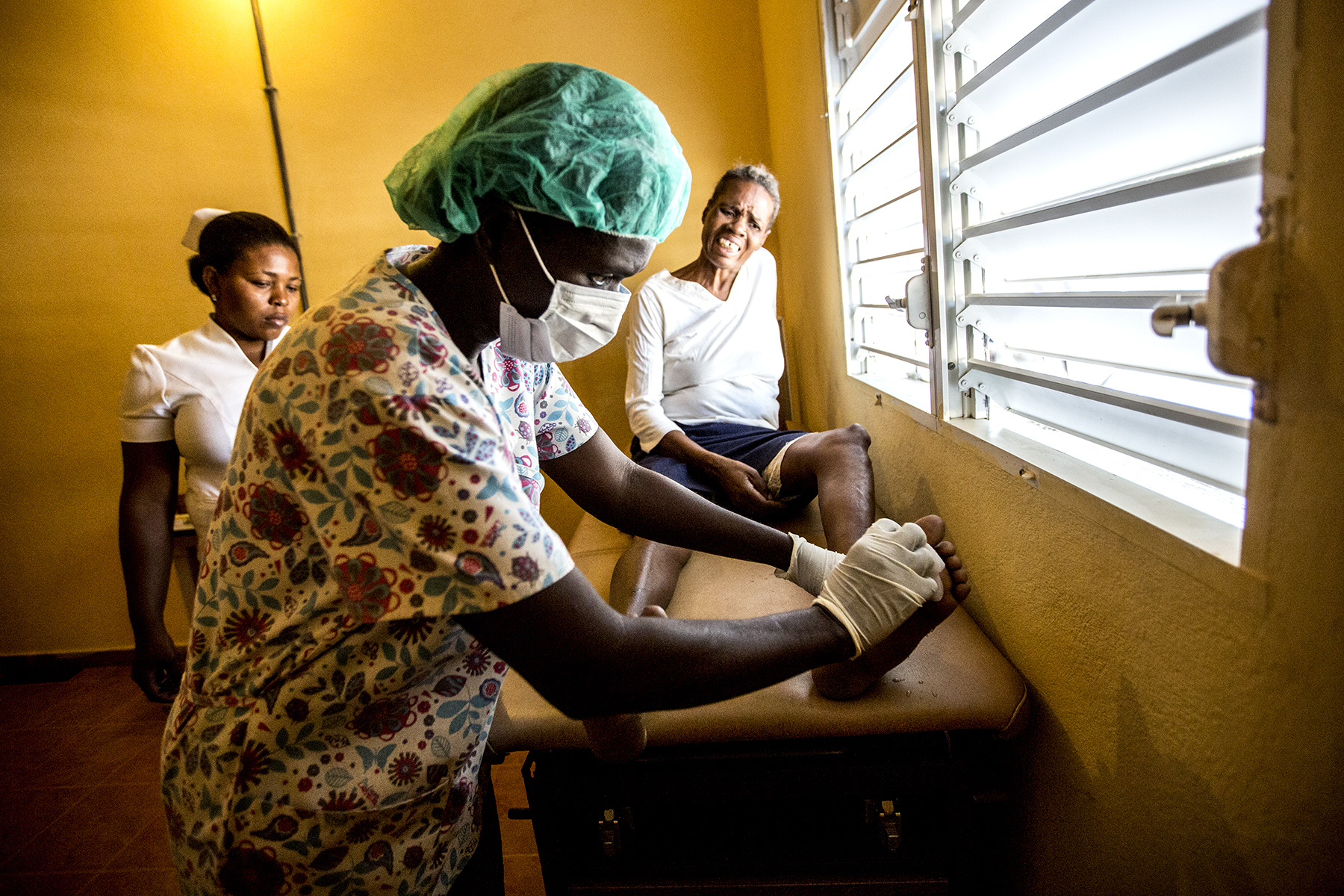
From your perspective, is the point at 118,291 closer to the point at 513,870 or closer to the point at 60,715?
the point at 60,715

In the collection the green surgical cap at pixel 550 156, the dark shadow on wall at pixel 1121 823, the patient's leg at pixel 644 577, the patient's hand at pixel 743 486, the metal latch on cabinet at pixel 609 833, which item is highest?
the green surgical cap at pixel 550 156

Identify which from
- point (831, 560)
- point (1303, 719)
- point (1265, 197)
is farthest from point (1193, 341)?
point (831, 560)

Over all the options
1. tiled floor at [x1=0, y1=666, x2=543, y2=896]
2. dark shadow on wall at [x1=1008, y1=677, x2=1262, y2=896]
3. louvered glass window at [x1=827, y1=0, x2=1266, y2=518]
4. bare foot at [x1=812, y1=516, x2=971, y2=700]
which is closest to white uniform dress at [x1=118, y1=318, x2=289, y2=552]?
tiled floor at [x1=0, y1=666, x2=543, y2=896]

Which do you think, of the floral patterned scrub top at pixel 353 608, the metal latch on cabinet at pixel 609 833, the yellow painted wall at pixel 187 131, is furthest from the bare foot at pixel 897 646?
the yellow painted wall at pixel 187 131

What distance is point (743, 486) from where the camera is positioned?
1909 millimetres

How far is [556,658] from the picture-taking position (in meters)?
0.71

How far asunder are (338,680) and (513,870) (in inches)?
50.4

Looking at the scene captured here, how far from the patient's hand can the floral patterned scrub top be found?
3.33ft

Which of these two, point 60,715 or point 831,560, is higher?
point 831,560

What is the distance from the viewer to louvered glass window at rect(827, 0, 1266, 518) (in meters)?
0.70

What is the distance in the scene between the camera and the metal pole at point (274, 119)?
9.27 ft

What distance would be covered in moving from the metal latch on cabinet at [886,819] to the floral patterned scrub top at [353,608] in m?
0.61

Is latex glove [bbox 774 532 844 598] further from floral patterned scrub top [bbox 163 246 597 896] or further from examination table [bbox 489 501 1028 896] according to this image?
floral patterned scrub top [bbox 163 246 597 896]

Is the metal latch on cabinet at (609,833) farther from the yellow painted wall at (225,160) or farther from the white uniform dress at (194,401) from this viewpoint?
the white uniform dress at (194,401)
